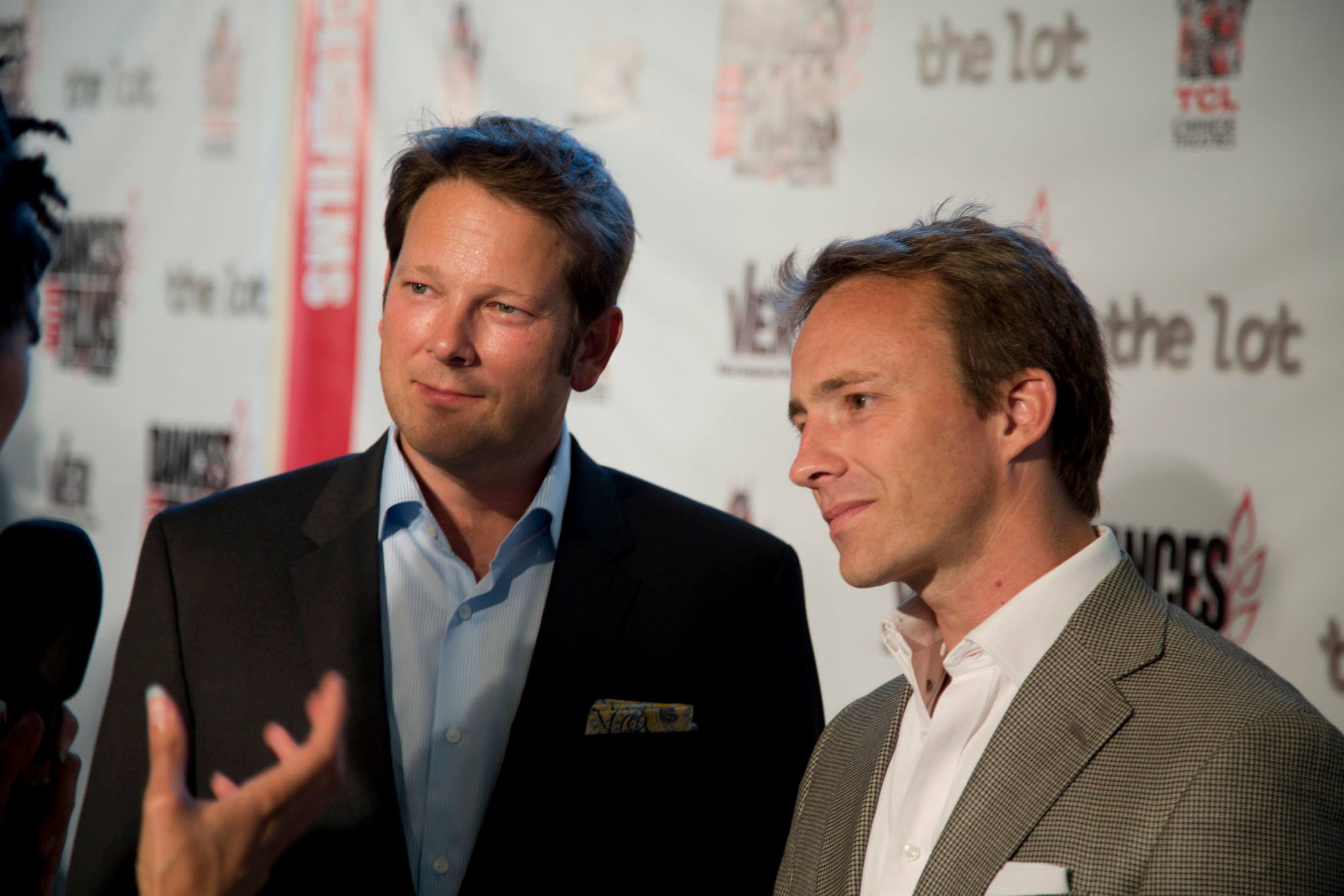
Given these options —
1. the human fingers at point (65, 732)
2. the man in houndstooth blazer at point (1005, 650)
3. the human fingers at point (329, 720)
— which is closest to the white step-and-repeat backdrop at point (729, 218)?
the man in houndstooth blazer at point (1005, 650)

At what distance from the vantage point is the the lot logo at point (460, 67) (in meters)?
3.22

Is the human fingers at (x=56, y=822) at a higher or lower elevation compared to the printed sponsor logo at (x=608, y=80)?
lower

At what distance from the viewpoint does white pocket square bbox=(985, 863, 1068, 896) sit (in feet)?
4.31

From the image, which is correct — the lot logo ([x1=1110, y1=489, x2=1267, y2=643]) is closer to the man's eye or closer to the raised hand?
the man's eye

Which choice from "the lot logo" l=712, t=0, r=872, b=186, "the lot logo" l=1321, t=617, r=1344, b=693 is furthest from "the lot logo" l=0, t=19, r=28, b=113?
"the lot logo" l=1321, t=617, r=1344, b=693

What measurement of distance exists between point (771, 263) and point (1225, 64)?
1079 mm

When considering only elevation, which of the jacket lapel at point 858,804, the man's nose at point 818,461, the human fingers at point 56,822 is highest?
the man's nose at point 818,461

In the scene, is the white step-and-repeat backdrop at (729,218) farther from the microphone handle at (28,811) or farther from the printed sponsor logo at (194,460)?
the microphone handle at (28,811)

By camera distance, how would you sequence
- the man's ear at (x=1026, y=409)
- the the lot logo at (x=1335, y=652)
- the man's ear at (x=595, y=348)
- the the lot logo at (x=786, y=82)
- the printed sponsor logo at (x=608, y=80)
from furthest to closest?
the printed sponsor logo at (x=608, y=80), the the lot logo at (x=786, y=82), the the lot logo at (x=1335, y=652), the man's ear at (x=595, y=348), the man's ear at (x=1026, y=409)

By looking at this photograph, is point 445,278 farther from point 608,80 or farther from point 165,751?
point 608,80

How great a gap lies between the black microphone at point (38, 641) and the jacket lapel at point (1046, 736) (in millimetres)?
1270

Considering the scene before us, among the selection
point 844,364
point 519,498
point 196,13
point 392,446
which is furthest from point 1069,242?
point 196,13

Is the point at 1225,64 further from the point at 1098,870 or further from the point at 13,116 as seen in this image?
the point at 13,116

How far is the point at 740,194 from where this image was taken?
2.94 m
